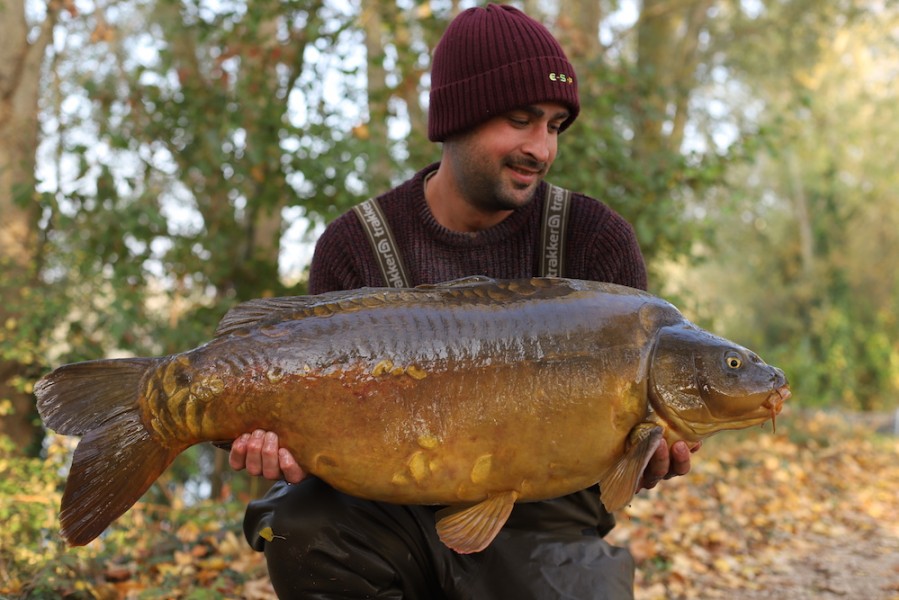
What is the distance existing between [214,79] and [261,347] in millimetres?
4375

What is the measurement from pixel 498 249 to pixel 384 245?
387mm

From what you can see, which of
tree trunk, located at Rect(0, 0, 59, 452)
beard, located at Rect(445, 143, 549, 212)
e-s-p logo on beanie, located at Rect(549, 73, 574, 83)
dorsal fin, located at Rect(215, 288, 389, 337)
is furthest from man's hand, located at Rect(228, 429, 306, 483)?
tree trunk, located at Rect(0, 0, 59, 452)

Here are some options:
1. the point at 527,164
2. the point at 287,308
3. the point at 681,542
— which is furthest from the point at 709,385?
the point at 681,542

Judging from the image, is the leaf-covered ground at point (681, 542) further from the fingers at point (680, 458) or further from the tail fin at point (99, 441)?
the tail fin at point (99, 441)

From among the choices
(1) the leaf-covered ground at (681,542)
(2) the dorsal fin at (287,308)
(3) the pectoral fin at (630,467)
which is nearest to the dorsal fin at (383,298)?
(2) the dorsal fin at (287,308)

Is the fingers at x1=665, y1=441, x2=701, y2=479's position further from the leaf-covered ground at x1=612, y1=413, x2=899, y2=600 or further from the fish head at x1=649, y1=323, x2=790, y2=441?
the leaf-covered ground at x1=612, y1=413, x2=899, y2=600

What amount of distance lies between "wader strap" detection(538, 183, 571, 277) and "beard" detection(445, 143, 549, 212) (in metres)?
0.09

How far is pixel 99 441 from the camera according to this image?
7.50 ft

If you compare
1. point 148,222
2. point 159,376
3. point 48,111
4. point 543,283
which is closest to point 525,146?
point 543,283

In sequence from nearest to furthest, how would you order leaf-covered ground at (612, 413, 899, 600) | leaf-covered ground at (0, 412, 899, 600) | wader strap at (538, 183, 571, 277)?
wader strap at (538, 183, 571, 277) < leaf-covered ground at (0, 412, 899, 600) < leaf-covered ground at (612, 413, 899, 600)

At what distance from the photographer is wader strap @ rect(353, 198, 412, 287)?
307 cm

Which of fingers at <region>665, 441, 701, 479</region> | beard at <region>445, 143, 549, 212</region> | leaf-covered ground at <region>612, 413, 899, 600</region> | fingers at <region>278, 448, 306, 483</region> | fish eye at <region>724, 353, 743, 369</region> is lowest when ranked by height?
leaf-covered ground at <region>612, 413, 899, 600</region>

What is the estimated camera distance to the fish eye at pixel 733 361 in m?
2.34

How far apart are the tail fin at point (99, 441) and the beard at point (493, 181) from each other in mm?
1244
